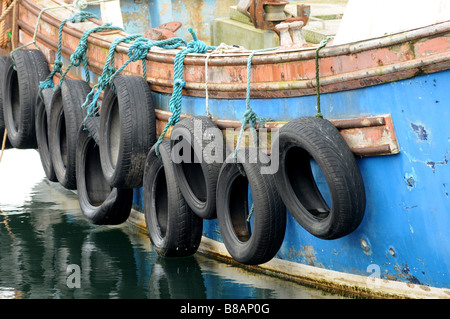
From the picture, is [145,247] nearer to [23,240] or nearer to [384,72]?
[23,240]

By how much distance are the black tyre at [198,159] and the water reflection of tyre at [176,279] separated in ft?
1.61

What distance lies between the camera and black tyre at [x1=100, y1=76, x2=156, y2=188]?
5938 mm

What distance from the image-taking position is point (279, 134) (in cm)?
478

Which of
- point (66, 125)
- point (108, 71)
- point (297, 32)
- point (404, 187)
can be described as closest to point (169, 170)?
point (108, 71)

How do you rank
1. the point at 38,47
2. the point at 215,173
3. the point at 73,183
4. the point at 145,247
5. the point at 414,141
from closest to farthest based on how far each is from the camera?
the point at 414,141
the point at 215,173
the point at 145,247
the point at 73,183
the point at 38,47

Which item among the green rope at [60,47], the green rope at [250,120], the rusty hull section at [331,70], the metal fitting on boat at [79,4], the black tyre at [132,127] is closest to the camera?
the rusty hull section at [331,70]

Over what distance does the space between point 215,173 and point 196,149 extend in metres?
0.20

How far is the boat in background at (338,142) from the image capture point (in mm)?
4277

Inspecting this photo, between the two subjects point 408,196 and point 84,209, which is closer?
point 408,196

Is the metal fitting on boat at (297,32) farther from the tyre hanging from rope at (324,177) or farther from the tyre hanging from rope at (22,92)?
the tyre hanging from rope at (22,92)

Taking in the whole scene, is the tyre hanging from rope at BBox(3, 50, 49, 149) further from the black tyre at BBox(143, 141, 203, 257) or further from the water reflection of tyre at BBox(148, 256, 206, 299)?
the water reflection of tyre at BBox(148, 256, 206, 299)

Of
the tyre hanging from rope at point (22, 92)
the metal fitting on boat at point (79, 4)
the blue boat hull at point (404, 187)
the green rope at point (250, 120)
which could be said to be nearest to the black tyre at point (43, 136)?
the tyre hanging from rope at point (22, 92)

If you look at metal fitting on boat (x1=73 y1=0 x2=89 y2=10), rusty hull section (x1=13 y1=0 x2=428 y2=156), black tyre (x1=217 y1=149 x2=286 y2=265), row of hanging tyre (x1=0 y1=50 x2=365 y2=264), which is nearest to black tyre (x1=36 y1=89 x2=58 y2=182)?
row of hanging tyre (x1=0 y1=50 x2=365 y2=264)
